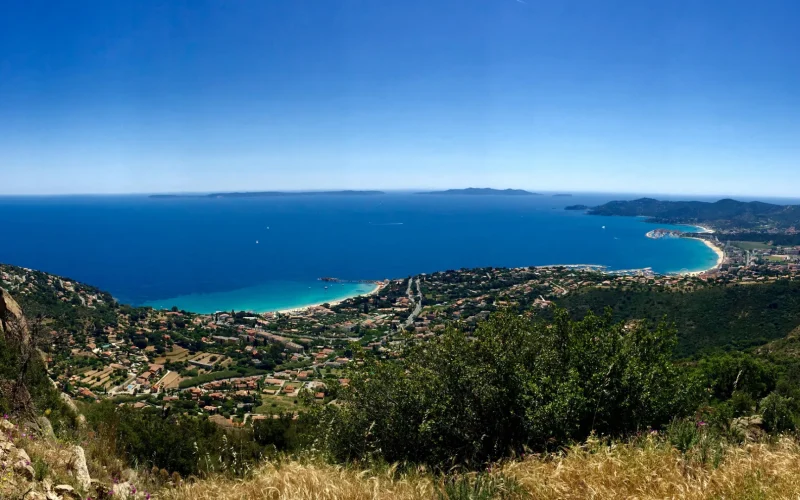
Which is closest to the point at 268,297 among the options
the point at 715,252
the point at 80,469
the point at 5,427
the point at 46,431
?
the point at 46,431

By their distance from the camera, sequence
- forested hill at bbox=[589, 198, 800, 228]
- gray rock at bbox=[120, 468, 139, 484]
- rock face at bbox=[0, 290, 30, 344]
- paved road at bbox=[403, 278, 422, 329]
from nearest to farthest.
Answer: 1. gray rock at bbox=[120, 468, 139, 484]
2. rock face at bbox=[0, 290, 30, 344]
3. paved road at bbox=[403, 278, 422, 329]
4. forested hill at bbox=[589, 198, 800, 228]

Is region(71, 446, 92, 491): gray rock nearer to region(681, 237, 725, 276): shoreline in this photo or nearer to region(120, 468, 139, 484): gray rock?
region(120, 468, 139, 484): gray rock

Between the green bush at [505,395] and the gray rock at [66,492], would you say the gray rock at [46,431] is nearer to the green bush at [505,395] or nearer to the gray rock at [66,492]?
the gray rock at [66,492]

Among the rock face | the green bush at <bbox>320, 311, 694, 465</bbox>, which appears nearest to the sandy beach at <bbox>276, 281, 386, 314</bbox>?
the rock face

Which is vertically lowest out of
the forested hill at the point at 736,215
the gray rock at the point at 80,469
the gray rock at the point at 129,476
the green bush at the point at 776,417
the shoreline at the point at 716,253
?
the shoreline at the point at 716,253

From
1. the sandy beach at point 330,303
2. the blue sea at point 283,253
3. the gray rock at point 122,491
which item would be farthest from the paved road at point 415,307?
the gray rock at point 122,491
